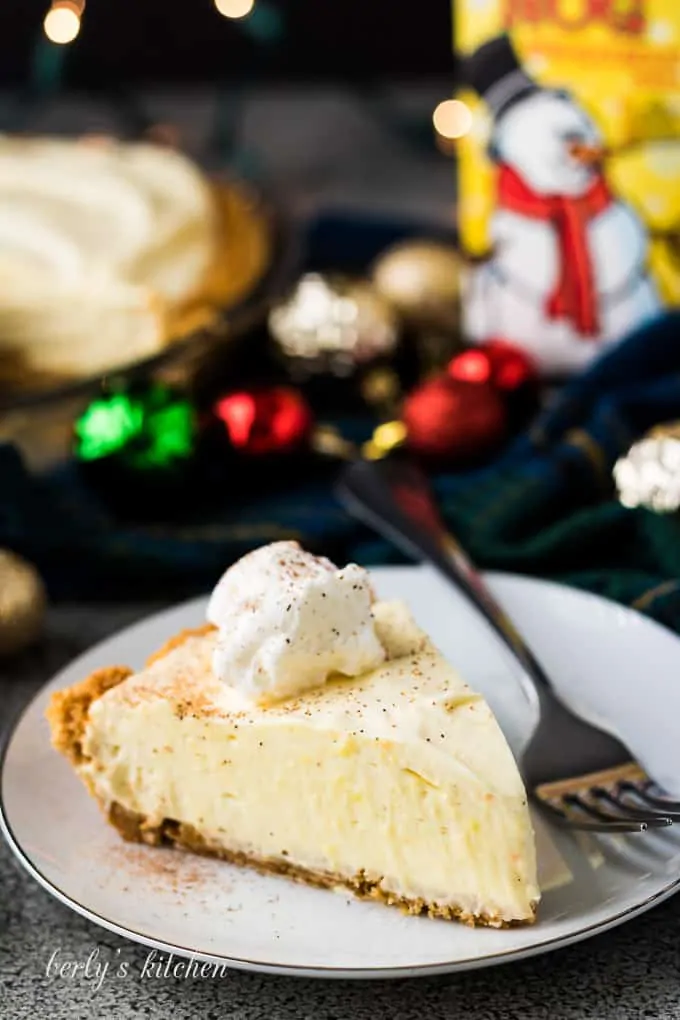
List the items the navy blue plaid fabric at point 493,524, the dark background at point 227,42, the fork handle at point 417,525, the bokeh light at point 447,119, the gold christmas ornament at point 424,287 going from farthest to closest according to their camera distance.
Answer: the dark background at point 227,42, the bokeh light at point 447,119, the gold christmas ornament at point 424,287, the navy blue plaid fabric at point 493,524, the fork handle at point 417,525

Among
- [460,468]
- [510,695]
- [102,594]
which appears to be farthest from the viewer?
[460,468]

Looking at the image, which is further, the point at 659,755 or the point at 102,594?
the point at 102,594

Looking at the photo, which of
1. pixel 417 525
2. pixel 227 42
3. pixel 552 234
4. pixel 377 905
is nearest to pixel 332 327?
pixel 552 234

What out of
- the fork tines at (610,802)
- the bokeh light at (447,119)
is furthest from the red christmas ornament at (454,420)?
the bokeh light at (447,119)

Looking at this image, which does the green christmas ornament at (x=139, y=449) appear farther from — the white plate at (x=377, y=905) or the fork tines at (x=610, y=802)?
the fork tines at (x=610, y=802)

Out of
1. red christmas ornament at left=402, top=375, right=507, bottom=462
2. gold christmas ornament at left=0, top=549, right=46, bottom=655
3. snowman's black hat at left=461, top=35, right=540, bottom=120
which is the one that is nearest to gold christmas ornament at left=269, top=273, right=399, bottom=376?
red christmas ornament at left=402, top=375, right=507, bottom=462

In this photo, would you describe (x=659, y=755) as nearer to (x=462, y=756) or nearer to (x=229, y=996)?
(x=462, y=756)

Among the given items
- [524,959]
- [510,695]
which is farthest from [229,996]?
[510,695]
